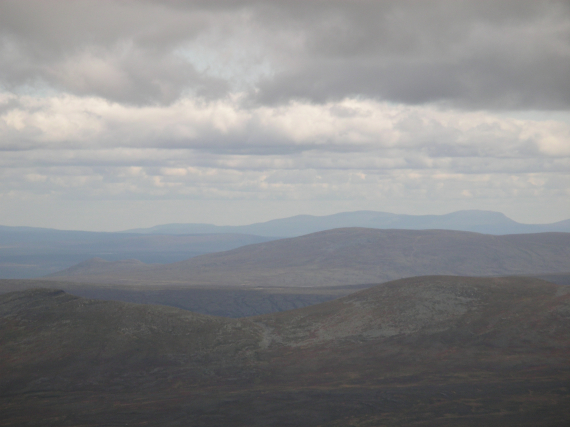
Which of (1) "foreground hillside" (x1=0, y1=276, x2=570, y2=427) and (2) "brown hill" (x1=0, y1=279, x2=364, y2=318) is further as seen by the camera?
(2) "brown hill" (x1=0, y1=279, x2=364, y2=318)

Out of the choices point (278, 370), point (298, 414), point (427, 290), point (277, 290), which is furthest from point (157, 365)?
point (277, 290)

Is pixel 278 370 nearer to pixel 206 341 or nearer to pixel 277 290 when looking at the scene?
pixel 206 341

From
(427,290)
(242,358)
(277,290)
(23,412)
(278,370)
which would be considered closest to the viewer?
(23,412)

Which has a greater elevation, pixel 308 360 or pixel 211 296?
pixel 308 360

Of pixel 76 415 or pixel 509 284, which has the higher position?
pixel 509 284

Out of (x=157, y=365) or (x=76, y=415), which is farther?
(x=157, y=365)

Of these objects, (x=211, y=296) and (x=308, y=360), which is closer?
(x=308, y=360)

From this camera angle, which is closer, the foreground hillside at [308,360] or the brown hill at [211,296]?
the foreground hillside at [308,360]

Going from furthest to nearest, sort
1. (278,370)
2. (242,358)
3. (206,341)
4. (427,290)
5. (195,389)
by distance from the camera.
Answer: (427,290), (206,341), (242,358), (278,370), (195,389)
